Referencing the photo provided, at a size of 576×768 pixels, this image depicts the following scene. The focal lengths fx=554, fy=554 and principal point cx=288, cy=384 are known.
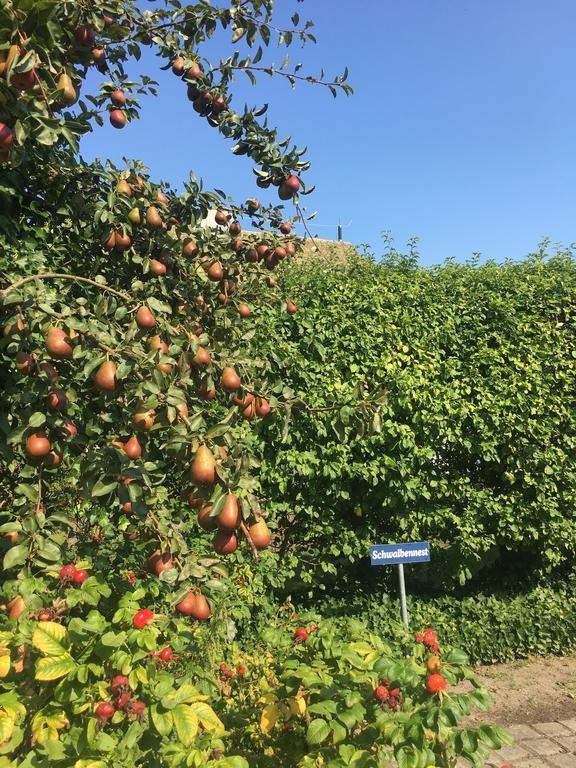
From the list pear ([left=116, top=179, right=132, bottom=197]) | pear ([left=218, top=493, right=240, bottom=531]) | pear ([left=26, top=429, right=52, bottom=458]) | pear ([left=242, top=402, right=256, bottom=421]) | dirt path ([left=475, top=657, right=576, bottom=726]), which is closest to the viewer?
A: pear ([left=218, top=493, right=240, bottom=531])

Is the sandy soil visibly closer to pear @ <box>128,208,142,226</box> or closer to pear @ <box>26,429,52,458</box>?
pear @ <box>26,429,52,458</box>

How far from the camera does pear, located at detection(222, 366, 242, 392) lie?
6.19 feet

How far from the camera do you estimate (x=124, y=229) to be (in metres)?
2.25

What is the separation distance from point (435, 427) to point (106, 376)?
12.1 ft

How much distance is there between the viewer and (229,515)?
4.35 feet

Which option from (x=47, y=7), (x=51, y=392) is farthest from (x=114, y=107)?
(x=51, y=392)

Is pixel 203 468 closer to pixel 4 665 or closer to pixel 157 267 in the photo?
pixel 4 665

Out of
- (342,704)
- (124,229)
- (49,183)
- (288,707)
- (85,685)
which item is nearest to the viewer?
(85,685)

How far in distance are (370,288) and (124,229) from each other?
311cm

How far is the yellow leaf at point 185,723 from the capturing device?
4.63 ft

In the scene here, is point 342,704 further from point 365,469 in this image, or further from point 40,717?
point 365,469

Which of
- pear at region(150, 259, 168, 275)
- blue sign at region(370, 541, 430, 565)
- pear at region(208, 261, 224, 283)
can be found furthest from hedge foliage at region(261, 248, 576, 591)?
pear at region(150, 259, 168, 275)

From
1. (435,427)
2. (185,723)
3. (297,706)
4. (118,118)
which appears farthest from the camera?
(435,427)

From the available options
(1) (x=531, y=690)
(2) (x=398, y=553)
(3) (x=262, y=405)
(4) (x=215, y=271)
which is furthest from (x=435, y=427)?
(3) (x=262, y=405)
